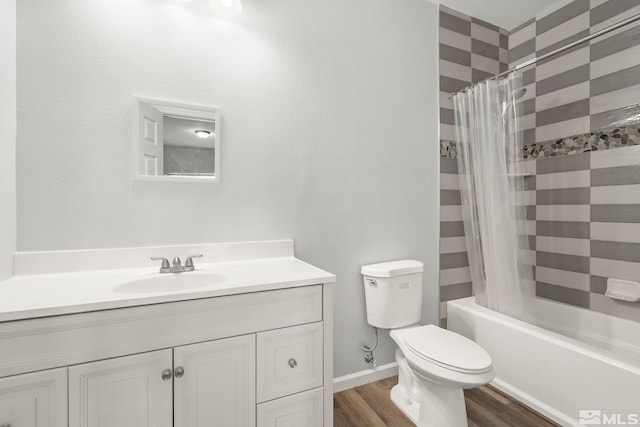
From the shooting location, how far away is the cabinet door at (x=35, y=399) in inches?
32.7

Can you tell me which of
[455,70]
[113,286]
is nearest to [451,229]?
[455,70]

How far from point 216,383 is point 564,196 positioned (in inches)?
97.4

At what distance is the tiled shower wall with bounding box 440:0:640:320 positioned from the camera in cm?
177

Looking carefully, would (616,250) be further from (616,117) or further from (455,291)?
(455,291)

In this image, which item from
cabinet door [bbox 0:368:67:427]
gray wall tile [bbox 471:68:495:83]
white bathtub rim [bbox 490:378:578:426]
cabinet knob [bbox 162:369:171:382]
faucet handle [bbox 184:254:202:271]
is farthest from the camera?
gray wall tile [bbox 471:68:495:83]

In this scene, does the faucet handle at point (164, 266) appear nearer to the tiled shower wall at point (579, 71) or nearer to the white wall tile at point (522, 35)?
the tiled shower wall at point (579, 71)

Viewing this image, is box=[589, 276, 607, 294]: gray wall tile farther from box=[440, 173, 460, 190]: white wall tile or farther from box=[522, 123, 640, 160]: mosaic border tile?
box=[440, 173, 460, 190]: white wall tile

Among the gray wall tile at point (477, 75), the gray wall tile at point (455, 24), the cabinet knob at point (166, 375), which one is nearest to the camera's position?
the cabinet knob at point (166, 375)

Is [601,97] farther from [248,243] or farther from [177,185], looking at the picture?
[177,185]

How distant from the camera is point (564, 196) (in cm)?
208

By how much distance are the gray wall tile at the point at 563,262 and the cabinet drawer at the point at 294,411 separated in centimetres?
199

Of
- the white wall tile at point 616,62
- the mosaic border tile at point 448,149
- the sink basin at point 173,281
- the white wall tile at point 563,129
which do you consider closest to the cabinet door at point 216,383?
the sink basin at point 173,281

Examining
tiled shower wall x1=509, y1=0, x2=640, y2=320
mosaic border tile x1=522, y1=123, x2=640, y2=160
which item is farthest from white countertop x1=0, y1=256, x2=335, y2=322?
mosaic border tile x1=522, y1=123, x2=640, y2=160

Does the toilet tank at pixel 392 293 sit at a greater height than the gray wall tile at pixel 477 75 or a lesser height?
lesser
